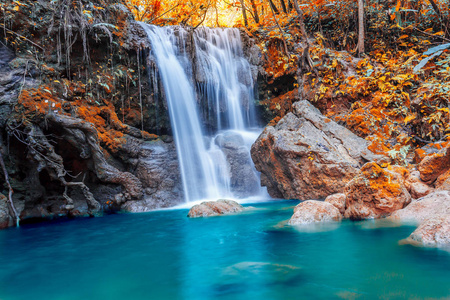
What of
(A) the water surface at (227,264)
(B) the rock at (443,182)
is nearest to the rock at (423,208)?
(A) the water surface at (227,264)

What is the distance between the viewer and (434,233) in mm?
3600

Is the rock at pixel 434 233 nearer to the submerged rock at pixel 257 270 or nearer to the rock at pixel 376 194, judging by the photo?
the rock at pixel 376 194

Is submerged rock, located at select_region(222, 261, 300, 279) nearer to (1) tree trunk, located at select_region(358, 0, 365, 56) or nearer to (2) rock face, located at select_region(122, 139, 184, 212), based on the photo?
(2) rock face, located at select_region(122, 139, 184, 212)

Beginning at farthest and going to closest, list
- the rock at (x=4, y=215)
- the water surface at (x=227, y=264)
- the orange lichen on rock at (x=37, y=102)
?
1. the orange lichen on rock at (x=37, y=102)
2. the rock at (x=4, y=215)
3. the water surface at (x=227, y=264)

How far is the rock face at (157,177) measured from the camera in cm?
966

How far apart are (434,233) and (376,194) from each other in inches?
61.6

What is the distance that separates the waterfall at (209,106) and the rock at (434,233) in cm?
712

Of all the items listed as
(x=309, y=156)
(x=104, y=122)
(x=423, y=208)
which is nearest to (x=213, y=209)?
(x=309, y=156)

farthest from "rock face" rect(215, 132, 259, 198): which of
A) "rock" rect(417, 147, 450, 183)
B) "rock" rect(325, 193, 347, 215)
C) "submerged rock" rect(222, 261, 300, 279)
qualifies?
"submerged rock" rect(222, 261, 300, 279)

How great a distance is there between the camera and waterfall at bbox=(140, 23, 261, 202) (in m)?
10.9

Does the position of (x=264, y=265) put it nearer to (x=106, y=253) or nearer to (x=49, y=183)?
(x=106, y=253)

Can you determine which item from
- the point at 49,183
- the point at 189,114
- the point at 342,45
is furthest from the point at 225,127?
the point at 49,183

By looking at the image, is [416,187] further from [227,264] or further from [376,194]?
[227,264]

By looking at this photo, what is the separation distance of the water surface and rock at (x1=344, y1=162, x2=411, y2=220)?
0.36 meters
